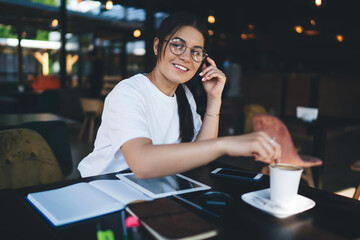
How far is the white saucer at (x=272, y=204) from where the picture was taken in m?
0.92

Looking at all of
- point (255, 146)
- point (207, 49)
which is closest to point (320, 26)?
point (207, 49)

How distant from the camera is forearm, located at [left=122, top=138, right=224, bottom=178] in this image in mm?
974

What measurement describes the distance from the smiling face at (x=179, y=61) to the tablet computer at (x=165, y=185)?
1.70ft

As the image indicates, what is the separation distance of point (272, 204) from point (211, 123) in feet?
2.39

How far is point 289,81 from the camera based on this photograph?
7.70 meters

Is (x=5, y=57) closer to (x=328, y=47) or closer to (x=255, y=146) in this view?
(x=328, y=47)

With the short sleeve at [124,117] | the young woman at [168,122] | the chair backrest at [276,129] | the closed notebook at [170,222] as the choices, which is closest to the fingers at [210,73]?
the young woman at [168,122]

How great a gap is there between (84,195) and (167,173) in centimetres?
29

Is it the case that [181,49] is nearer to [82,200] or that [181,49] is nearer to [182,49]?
[182,49]

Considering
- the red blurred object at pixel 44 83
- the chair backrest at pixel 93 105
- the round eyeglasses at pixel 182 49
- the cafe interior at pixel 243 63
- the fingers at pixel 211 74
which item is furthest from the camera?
the red blurred object at pixel 44 83

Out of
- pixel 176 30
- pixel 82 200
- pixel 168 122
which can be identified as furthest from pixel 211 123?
pixel 82 200

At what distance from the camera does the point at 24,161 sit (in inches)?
60.1

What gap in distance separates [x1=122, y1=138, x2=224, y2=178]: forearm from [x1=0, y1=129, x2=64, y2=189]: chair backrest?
2.47ft

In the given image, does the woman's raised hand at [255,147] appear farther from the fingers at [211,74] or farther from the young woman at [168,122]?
the fingers at [211,74]
